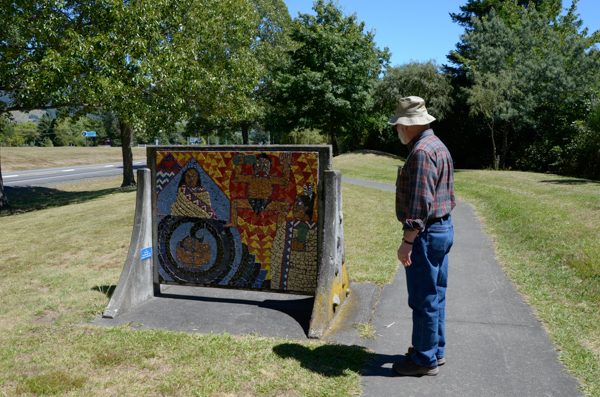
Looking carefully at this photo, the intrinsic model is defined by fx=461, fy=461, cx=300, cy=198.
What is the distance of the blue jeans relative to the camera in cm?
336

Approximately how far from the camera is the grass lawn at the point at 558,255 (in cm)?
409

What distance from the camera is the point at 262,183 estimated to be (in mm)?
4777

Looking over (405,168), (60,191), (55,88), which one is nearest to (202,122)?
(60,191)

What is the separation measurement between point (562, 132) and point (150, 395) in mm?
24173

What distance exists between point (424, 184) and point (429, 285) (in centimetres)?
76

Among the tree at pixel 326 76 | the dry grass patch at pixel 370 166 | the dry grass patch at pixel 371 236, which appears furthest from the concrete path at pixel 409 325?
the tree at pixel 326 76

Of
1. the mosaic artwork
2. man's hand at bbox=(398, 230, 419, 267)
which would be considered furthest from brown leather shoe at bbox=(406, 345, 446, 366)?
the mosaic artwork

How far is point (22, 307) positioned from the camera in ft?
16.9

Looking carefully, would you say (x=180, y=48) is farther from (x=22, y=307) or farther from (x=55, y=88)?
(x=22, y=307)

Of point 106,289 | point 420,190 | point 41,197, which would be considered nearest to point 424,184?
point 420,190

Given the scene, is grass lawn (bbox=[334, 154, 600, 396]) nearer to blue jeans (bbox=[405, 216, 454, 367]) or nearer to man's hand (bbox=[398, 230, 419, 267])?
blue jeans (bbox=[405, 216, 454, 367])

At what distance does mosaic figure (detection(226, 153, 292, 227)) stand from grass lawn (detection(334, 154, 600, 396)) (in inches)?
112

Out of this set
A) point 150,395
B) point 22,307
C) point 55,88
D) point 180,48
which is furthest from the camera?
point 180,48

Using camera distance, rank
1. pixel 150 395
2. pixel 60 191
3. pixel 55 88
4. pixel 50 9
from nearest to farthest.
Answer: pixel 150 395
pixel 55 88
pixel 50 9
pixel 60 191
